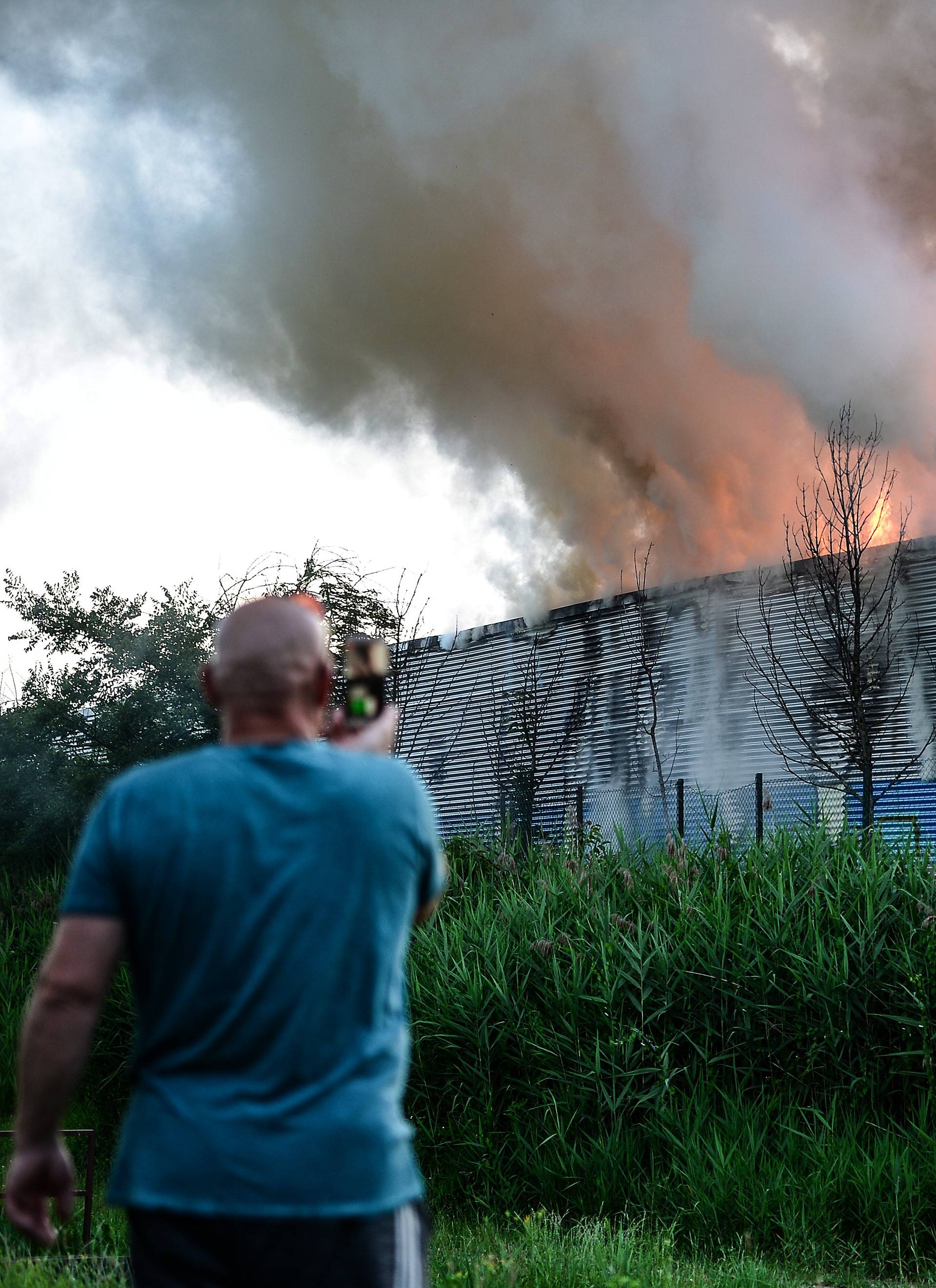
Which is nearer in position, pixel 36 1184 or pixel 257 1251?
pixel 257 1251

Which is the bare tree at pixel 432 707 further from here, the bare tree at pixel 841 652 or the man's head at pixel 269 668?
the man's head at pixel 269 668

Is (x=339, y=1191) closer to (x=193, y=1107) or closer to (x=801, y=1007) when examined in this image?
(x=193, y=1107)

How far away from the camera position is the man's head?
6.66 feet

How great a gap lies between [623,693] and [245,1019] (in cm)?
1635

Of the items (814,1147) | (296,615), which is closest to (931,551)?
(814,1147)

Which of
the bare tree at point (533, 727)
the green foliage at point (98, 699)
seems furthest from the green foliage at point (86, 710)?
the bare tree at point (533, 727)

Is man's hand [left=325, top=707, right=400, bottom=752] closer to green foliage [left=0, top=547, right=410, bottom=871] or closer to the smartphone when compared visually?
the smartphone

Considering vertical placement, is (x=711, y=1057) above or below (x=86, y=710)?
below

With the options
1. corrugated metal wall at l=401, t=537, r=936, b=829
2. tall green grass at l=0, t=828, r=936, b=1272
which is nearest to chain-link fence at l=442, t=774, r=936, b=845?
corrugated metal wall at l=401, t=537, r=936, b=829

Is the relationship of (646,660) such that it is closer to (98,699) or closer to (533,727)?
(533,727)

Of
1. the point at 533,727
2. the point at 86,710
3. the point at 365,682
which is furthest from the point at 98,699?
the point at 365,682

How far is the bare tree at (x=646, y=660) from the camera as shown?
1691 centimetres

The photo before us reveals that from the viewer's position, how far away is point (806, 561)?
14531 millimetres

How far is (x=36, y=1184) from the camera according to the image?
6.27 ft
